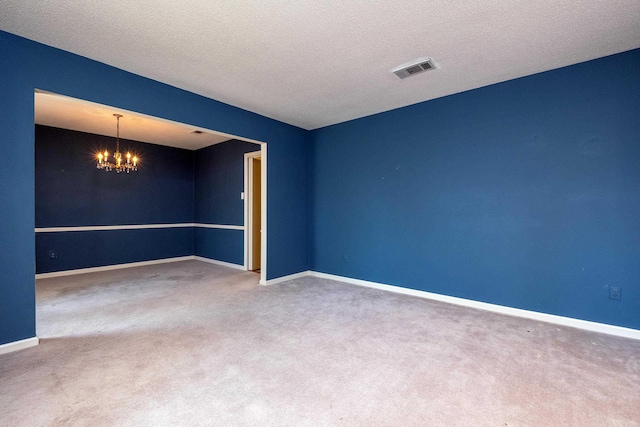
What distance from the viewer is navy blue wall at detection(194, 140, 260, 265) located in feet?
19.4

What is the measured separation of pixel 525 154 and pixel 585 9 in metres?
1.46

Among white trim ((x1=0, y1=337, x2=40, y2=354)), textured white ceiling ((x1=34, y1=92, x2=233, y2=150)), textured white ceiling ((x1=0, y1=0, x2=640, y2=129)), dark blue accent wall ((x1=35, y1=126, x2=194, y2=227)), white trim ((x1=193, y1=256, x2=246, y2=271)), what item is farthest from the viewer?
white trim ((x1=193, y1=256, x2=246, y2=271))

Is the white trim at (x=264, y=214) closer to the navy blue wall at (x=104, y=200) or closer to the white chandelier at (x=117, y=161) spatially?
the white chandelier at (x=117, y=161)

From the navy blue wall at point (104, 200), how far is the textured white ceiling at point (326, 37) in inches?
142

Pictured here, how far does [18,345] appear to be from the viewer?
2.40 meters

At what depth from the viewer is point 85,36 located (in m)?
2.45

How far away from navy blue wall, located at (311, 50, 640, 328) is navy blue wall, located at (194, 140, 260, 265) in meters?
2.51

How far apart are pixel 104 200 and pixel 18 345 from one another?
13.3 feet

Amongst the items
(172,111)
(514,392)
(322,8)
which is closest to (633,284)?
(514,392)

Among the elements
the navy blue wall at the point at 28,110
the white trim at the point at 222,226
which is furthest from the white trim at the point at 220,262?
the navy blue wall at the point at 28,110

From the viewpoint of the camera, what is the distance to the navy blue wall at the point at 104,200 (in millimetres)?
5125

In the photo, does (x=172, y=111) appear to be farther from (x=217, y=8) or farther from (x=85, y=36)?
(x=217, y=8)

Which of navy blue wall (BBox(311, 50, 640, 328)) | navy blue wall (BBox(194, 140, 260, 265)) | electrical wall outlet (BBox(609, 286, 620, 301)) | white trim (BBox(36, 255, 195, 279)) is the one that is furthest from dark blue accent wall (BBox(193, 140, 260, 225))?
electrical wall outlet (BBox(609, 286, 620, 301))

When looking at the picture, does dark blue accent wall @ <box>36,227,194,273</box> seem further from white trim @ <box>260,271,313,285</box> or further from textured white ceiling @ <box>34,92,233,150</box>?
white trim @ <box>260,271,313,285</box>
